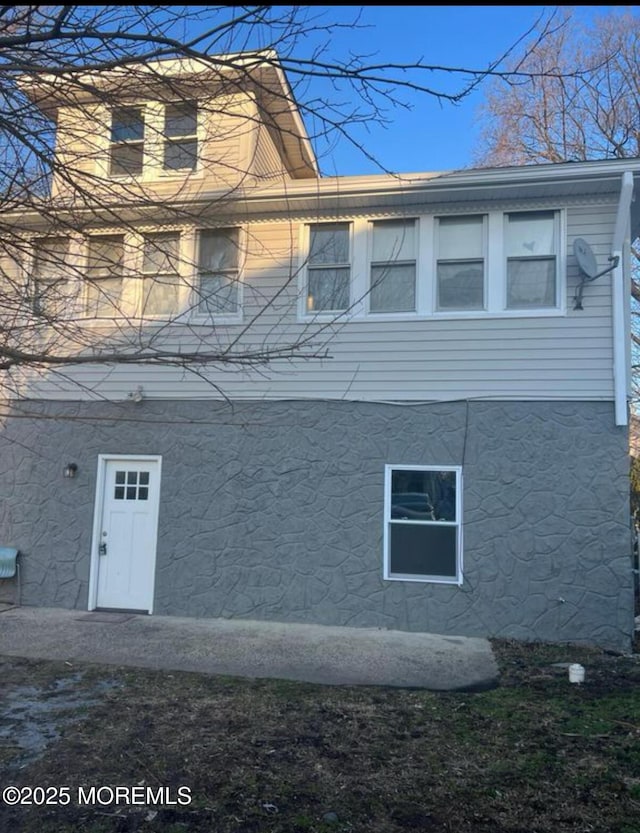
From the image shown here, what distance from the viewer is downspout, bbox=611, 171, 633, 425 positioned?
24.8 ft

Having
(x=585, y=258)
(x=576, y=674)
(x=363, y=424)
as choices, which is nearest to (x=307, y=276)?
(x=363, y=424)

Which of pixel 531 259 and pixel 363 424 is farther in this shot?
pixel 363 424

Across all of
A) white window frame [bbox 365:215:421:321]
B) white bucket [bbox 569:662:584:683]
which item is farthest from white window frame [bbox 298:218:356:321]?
white bucket [bbox 569:662:584:683]

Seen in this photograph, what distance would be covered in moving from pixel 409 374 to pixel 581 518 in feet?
8.97

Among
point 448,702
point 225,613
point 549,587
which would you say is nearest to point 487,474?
point 549,587

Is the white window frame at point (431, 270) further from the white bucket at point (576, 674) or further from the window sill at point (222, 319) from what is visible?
the white bucket at point (576, 674)

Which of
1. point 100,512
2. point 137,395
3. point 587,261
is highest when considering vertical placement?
point 587,261

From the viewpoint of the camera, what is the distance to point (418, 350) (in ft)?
27.1

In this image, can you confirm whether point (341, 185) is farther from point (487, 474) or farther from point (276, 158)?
point (487, 474)

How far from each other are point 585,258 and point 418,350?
7.41 feet

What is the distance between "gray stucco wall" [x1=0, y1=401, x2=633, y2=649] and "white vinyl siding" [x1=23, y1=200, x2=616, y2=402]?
25cm

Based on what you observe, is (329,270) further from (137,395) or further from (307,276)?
(137,395)

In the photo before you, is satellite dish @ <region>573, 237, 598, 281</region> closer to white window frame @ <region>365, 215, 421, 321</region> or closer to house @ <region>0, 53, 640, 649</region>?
house @ <region>0, 53, 640, 649</region>

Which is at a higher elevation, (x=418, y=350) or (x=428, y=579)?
(x=418, y=350)
